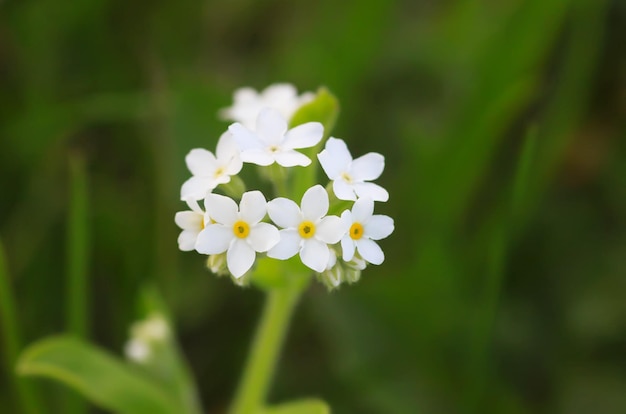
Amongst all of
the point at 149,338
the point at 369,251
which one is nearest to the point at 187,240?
the point at 369,251

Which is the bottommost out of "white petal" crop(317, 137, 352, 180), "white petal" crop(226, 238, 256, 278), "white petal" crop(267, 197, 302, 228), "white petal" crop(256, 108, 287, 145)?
"white petal" crop(226, 238, 256, 278)

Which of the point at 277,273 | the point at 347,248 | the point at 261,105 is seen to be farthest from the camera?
the point at 261,105

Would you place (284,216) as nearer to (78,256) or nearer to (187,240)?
(187,240)

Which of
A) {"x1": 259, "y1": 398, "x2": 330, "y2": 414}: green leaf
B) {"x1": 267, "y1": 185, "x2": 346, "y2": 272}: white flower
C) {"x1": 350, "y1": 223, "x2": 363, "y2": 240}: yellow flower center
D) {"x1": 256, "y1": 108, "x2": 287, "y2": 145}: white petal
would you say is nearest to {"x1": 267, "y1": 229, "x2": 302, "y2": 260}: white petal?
{"x1": 267, "y1": 185, "x2": 346, "y2": 272}: white flower

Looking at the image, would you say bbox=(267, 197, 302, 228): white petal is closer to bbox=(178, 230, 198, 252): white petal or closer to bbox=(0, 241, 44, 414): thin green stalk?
bbox=(178, 230, 198, 252): white petal

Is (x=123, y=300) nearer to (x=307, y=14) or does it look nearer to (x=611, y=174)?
(x=307, y=14)

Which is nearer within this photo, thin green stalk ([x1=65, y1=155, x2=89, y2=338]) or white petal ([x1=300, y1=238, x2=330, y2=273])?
white petal ([x1=300, y1=238, x2=330, y2=273])

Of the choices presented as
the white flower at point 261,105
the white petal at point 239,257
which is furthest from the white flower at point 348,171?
the white flower at point 261,105
